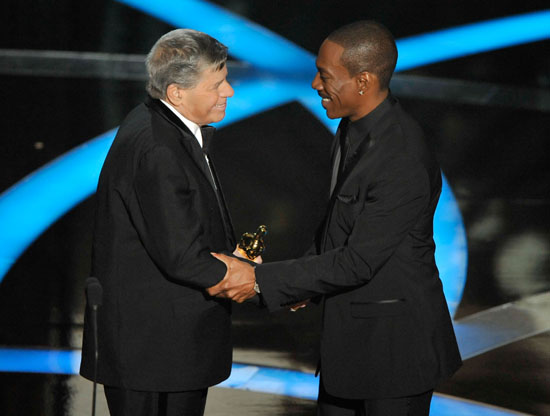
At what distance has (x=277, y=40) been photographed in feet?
15.9

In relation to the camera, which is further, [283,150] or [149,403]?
[283,150]

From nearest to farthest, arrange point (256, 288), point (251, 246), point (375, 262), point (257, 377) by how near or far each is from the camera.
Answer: point (375, 262) → point (256, 288) → point (251, 246) → point (257, 377)

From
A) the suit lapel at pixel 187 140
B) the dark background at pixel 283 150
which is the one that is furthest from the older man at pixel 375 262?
the dark background at pixel 283 150

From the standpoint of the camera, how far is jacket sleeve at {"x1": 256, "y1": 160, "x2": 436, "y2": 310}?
85.9 inches

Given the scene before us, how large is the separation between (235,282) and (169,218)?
0.99 ft

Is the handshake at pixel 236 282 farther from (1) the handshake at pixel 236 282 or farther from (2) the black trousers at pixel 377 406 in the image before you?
(2) the black trousers at pixel 377 406

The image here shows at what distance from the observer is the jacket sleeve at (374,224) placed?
2.18 meters

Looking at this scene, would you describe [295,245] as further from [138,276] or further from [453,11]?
[138,276]

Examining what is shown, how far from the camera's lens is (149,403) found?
2.19 metres

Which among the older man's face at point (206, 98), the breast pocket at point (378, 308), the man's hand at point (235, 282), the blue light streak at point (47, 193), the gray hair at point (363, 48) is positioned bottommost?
the breast pocket at point (378, 308)

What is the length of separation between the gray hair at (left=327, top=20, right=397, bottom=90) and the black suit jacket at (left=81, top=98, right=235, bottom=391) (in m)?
0.48

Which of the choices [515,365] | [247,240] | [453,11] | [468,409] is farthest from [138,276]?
[453,11]

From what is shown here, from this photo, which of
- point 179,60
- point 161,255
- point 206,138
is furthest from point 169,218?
point 179,60

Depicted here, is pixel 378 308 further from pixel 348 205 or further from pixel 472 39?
pixel 472 39
